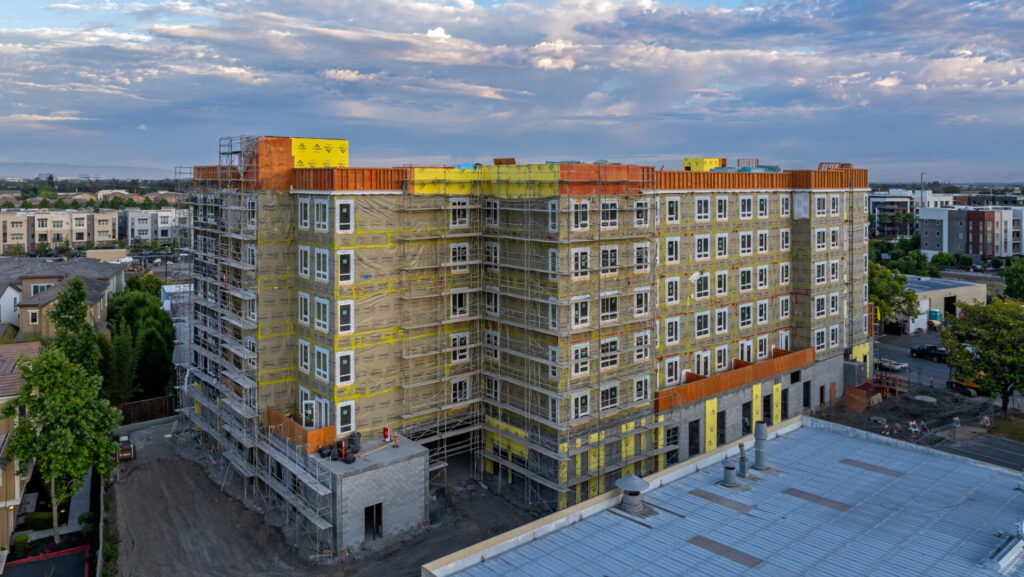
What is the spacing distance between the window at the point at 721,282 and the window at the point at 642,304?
10.2 meters

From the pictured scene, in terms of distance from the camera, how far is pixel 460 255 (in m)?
41.8

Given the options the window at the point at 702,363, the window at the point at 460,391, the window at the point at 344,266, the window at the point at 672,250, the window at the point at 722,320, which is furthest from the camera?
the window at the point at 722,320

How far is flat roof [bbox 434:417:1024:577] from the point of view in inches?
920

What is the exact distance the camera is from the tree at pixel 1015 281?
91.9 meters

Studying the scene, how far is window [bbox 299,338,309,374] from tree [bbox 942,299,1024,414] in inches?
1931

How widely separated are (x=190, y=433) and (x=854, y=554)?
43801mm

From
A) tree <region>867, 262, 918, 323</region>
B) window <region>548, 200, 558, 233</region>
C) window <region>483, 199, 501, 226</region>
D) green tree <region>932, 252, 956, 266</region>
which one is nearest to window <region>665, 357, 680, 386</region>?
window <region>548, 200, 558, 233</region>

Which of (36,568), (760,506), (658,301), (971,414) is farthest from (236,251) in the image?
(971,414)

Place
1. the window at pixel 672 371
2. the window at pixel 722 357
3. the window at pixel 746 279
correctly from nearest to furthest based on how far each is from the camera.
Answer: the window at pixel 672 371
the window at pixel 722 357
the window at pixel 746 279

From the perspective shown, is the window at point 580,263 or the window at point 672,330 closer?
the window at point 580,263

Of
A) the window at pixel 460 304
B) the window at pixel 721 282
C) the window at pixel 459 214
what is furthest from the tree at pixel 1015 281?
the window at pixel 459 214

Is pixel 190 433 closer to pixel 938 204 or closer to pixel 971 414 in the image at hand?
pixel 971 414

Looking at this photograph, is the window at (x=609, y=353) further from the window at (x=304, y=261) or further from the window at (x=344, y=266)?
the window at (x=304, y=261)

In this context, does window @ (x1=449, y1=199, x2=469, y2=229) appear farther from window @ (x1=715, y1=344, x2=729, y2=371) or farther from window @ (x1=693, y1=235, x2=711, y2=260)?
window @ (x1=715, y1=344, x2=729, y2=371)
